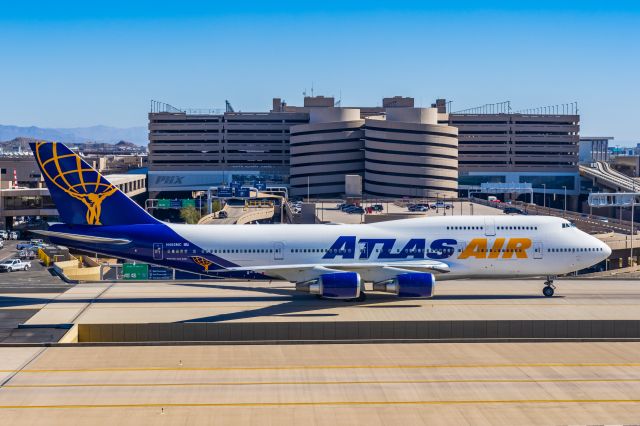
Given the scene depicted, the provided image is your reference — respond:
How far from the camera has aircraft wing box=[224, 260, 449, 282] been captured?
185ft

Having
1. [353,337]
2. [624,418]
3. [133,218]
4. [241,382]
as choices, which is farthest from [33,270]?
[624,418]

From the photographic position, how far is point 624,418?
34344 millimetres

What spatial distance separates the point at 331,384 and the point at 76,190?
26.7 meters

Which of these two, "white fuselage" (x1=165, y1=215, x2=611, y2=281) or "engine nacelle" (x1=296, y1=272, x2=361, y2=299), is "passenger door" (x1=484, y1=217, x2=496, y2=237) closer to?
"white fuselage" (x1=165, y1=215, x2=611, y2=281)

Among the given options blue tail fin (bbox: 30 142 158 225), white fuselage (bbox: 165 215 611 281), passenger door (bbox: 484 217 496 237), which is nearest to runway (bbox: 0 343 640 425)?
white fuselage (bbox: 165 215 611 281)

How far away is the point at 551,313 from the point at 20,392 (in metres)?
31.4

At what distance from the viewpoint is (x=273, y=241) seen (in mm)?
58531

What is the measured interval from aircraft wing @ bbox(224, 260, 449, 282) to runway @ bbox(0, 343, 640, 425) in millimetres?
10839

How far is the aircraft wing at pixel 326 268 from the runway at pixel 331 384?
10.8 metres

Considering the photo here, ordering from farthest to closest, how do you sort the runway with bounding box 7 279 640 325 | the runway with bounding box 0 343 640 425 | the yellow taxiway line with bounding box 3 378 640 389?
the runway with bounding box 7 279 640 325 → the yellow taxiway line with bounding box 3 378 640 389 → the runway with bounding box 0 343 640 425

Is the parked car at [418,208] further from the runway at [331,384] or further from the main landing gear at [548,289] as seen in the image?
the runway at [331,384]

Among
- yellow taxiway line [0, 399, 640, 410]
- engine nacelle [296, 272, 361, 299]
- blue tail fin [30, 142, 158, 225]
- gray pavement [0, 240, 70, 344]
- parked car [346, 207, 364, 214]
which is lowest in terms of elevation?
yellow taxiway line [0, 399, 640, 410]

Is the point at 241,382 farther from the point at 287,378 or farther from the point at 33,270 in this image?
the point at 33,270

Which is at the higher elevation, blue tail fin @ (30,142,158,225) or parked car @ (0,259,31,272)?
blue tail fin @ (30,142,158,225)
